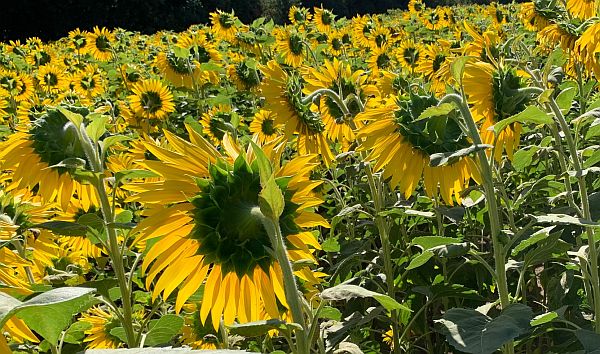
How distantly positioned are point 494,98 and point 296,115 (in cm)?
90

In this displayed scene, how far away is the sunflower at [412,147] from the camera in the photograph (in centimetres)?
164

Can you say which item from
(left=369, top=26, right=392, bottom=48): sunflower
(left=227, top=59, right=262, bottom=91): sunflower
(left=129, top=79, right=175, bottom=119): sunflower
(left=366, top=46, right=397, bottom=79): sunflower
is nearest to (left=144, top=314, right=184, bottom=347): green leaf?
(left=129, top=79, right=175, bottom=119): sunflower

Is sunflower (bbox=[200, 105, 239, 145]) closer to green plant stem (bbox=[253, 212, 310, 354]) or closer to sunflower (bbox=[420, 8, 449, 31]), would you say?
green plant stem (bbox=[253, 212, 310, 354])

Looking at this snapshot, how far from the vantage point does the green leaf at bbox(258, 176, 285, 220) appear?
33.3 inches

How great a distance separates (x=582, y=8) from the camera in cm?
318

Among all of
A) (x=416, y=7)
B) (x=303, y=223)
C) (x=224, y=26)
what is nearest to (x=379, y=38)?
(x=224, y=26)

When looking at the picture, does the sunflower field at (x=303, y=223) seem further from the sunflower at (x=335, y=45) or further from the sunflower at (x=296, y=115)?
the sunflower at (x=335, y=45)

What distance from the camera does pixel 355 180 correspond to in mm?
3164

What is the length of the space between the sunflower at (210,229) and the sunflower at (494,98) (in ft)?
2.47

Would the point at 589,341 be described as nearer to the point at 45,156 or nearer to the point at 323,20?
the point at 45,156

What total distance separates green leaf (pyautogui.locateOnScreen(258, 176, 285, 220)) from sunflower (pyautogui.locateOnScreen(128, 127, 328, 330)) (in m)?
0.16

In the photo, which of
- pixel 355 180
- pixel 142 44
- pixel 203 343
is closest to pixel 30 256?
pixel 203 343

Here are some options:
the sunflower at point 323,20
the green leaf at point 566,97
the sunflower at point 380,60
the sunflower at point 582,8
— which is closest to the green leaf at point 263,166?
the green leaf at point 566,97

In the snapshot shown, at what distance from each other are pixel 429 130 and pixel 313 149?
0.97 m
